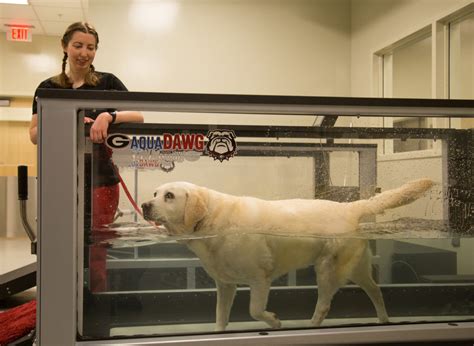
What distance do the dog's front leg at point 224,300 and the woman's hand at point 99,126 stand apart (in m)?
0.59

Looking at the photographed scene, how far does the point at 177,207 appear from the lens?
150cm

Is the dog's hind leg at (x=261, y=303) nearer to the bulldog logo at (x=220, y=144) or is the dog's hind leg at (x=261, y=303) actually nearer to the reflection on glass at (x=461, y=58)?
the bulldog logo at (x=220, y=144)

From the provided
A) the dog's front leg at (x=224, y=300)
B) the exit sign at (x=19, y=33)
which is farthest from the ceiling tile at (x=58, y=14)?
the dog's front leg at (x=224, y=300)

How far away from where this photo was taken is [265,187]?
1510mm

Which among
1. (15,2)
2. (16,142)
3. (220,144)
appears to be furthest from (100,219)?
(16,142)

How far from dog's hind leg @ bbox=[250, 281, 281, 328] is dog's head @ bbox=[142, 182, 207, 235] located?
296 mm

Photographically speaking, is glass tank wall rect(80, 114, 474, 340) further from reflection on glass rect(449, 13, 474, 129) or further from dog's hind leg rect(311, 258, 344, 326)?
reflection on glass rect(449, 13, 474, 129)

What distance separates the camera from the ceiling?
6.71 metres

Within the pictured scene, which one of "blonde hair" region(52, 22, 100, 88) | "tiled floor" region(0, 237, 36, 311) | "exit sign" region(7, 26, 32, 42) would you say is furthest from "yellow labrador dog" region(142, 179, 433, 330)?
"exit sign" region(7, 26, 32, 42)

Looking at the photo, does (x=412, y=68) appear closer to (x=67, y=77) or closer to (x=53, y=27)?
(x=67, y=77)

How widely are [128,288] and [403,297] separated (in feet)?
3.00

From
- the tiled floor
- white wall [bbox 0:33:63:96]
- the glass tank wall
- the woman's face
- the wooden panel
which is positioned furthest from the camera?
the wooden panel

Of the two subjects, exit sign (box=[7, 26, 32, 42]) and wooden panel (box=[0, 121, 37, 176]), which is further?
wooden panel (box=[0, 121, 37, 176])

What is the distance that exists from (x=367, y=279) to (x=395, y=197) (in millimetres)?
321
